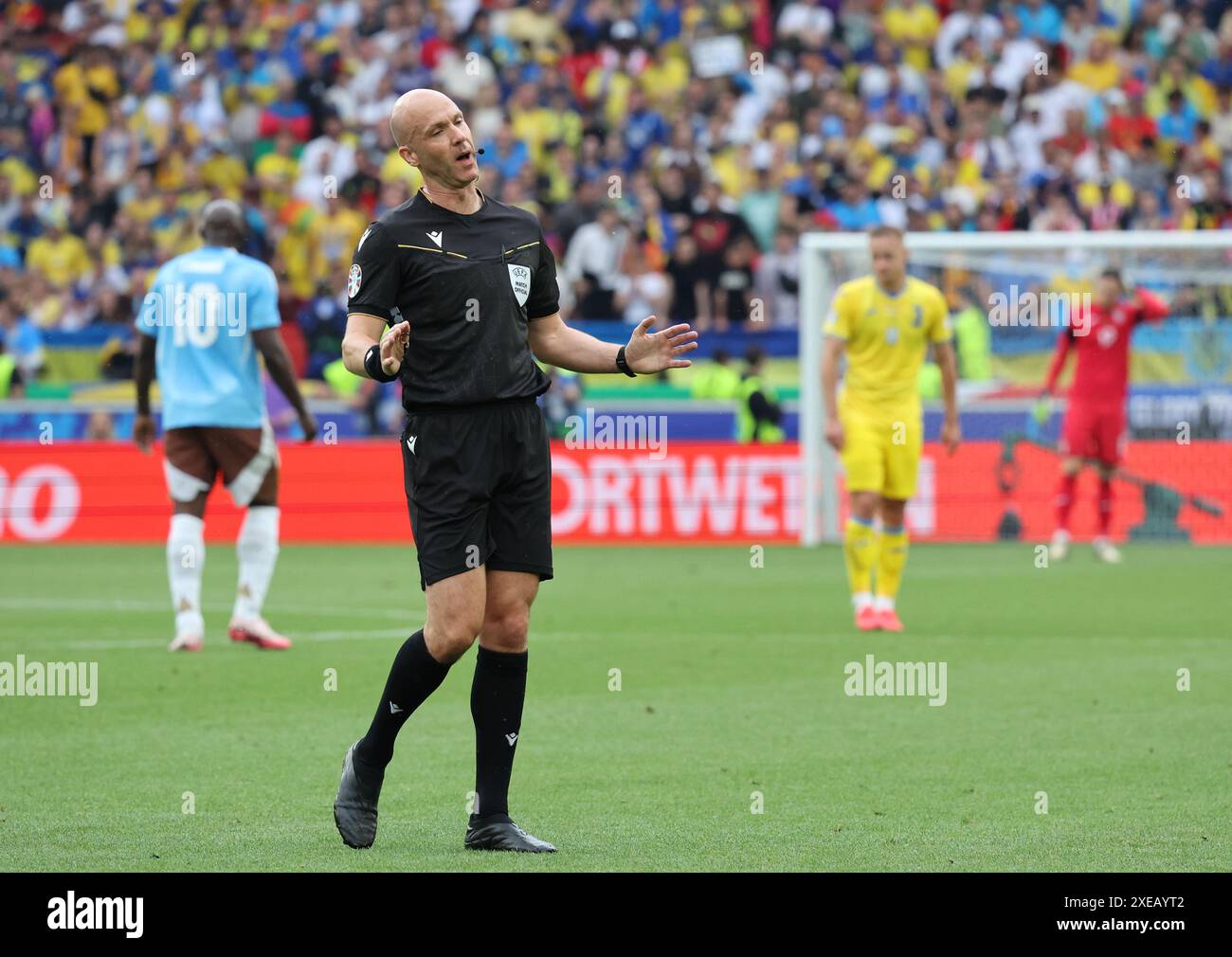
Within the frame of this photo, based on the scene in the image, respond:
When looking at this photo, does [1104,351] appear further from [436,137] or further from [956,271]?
[436,137]

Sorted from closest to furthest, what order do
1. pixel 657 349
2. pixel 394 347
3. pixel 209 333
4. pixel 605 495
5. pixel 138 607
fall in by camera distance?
pixel 394 347
pixel 657 349
pixel 209 333
pixel 138 607
pixel 605 495

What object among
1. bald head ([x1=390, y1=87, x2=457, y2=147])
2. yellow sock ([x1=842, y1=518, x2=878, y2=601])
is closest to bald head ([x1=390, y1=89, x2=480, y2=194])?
bald head ([x1=390, y1=87, x2=457, y2=147])

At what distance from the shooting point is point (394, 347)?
5.88m

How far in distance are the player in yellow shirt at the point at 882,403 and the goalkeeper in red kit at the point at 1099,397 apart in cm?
610

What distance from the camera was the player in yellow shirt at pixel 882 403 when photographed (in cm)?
1262

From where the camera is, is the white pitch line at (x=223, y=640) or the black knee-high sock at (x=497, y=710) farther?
the white pitch line at (x=223, y=640)

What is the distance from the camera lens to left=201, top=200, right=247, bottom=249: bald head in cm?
1170

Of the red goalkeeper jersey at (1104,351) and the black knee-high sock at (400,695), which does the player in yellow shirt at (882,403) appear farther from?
the black knee-high sock at (400,695)

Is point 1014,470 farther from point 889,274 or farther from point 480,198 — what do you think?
point 480,198

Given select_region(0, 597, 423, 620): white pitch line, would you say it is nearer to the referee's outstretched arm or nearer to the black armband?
the referee's outstretched arm

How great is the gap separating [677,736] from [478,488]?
9.05ft

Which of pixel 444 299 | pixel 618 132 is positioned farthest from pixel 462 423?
pixel 618 132

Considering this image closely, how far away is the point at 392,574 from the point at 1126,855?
11437 millimetres

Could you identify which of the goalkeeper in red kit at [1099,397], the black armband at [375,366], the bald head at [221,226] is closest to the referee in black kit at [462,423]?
the black armband at [375,366]
